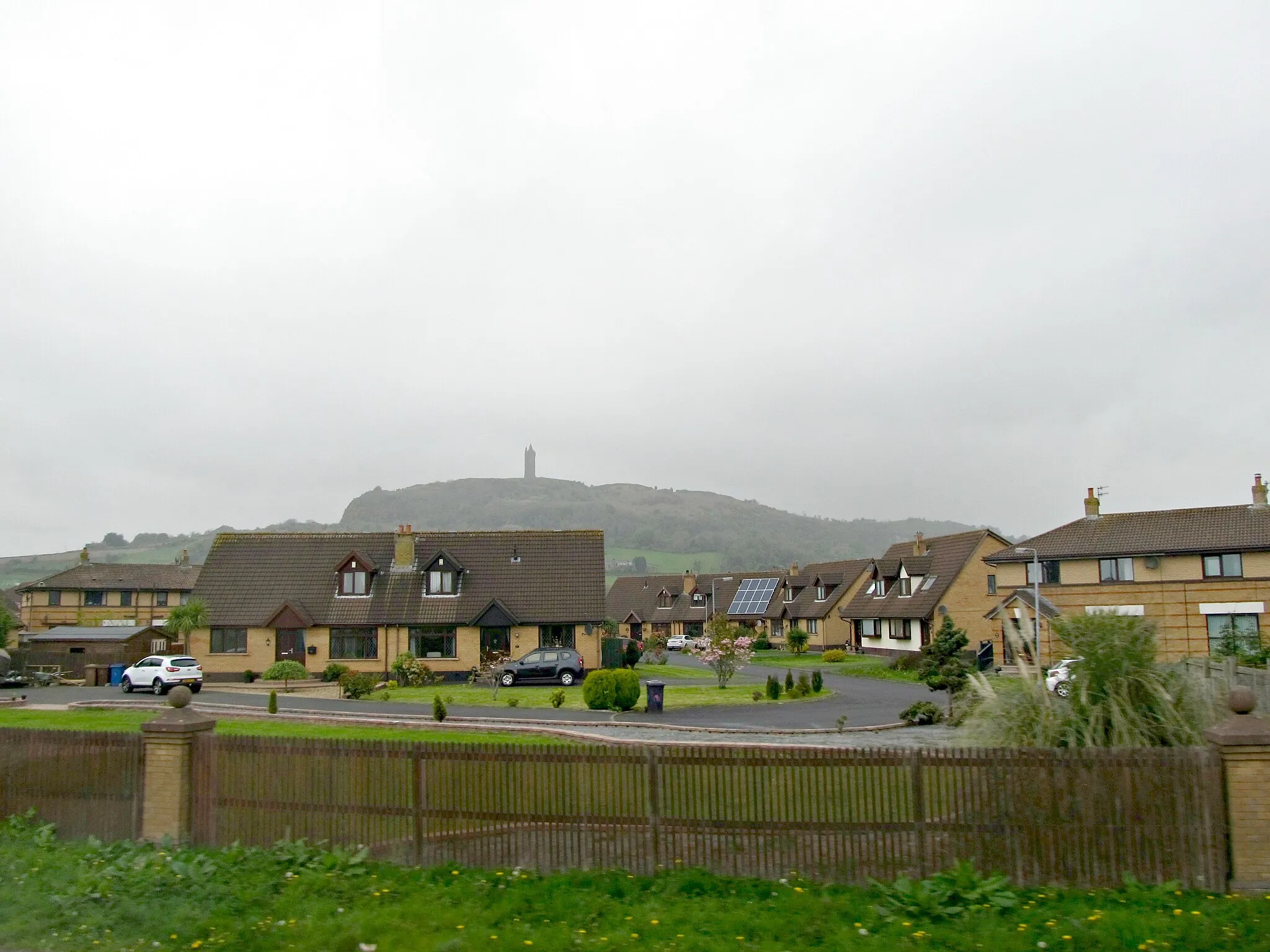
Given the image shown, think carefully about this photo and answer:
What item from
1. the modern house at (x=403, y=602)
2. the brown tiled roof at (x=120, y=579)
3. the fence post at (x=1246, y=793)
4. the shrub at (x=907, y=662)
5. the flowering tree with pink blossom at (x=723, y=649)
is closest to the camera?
the fence post at (x=1246, y=793)

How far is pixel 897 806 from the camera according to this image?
987 centimetres

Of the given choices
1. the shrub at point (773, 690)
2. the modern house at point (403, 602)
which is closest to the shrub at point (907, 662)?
the modern house at point (403, 602)

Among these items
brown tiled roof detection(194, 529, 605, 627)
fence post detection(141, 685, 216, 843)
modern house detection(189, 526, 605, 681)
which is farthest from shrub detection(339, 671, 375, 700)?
fence post detection(141, 685, 216, 843)

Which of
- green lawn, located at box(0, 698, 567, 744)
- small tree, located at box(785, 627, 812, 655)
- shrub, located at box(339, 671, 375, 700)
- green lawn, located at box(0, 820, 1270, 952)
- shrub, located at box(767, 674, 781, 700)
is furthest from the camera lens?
small tree, located at box(785, 627, 812, 655)

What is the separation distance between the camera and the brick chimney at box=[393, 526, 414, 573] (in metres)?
47.2

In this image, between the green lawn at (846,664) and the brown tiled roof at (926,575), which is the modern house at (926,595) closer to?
the brown tiled roof at (926,575)

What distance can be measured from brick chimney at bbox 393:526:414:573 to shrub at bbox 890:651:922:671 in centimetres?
2501

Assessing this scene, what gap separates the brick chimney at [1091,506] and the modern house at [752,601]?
2054cm

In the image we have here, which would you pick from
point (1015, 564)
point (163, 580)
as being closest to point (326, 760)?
point (1015, 564)

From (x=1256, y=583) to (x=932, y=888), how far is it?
41548mm

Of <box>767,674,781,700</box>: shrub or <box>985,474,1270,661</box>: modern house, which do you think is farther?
<box>985,474,1270,661</box>: modern house

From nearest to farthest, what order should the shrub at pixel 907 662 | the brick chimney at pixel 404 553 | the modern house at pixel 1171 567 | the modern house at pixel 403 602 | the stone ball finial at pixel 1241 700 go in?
the stone ball finial at pixel 1241 700 → the modern house at pixel 1171 567 → the modern house at pixel 403 602 → the brick chimney at pixel 404 553 → the shrub at pixel 907 662

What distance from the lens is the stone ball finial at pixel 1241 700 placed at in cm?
934

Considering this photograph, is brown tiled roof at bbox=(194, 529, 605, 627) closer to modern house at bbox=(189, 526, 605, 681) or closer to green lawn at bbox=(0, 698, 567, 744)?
modern house at bbox=(189, 526, 605, 681)
